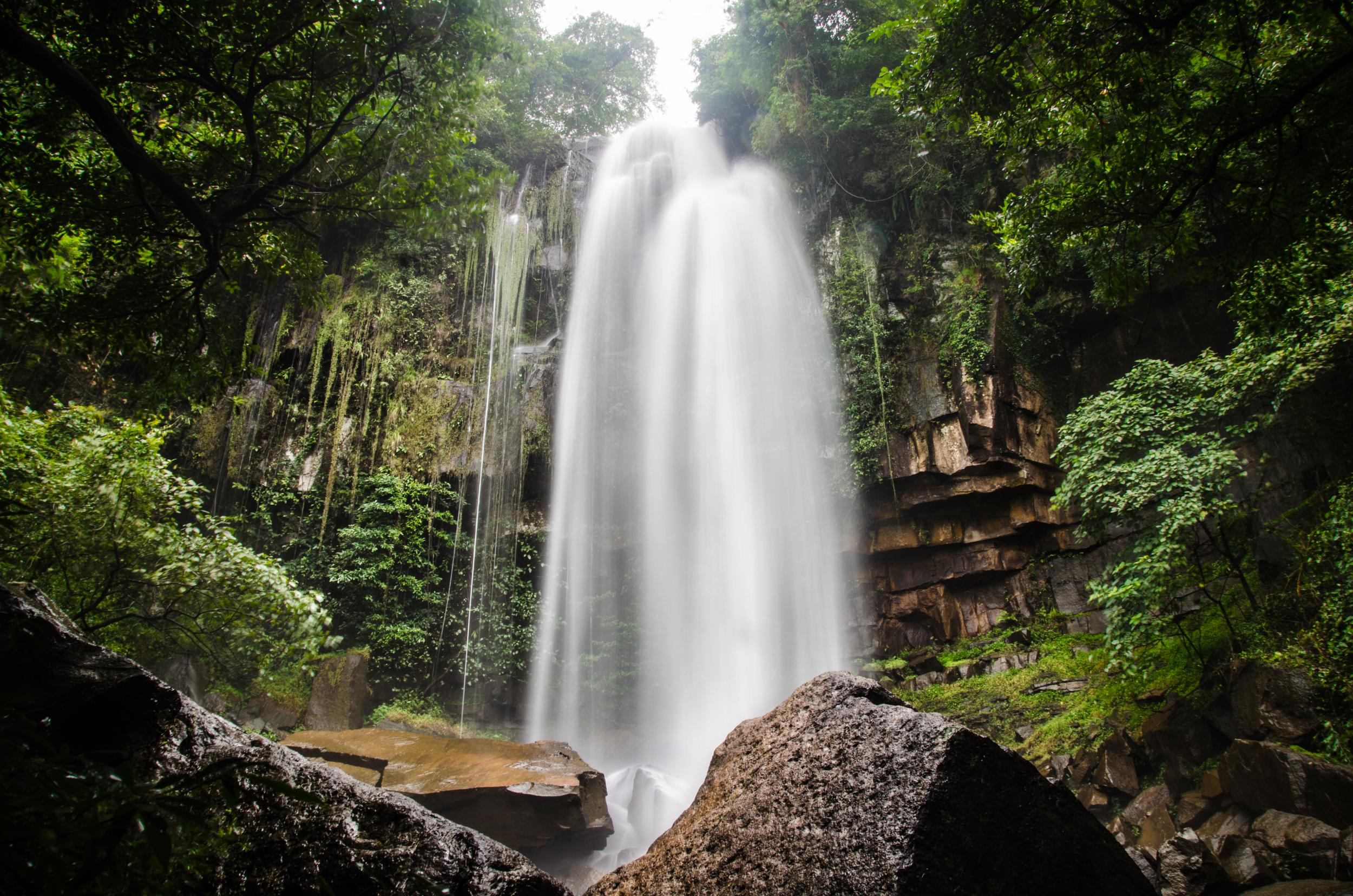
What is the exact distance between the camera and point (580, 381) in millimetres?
16344

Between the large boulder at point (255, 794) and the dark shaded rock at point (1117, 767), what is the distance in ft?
22.9

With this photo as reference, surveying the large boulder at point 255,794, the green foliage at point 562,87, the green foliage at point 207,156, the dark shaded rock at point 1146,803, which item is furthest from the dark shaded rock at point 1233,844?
the green foliage at point 562,87

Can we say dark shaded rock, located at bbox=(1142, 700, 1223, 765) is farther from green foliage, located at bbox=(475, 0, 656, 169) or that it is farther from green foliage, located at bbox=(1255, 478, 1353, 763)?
green foliage, located at bbox=(475, 0, 656, 169)

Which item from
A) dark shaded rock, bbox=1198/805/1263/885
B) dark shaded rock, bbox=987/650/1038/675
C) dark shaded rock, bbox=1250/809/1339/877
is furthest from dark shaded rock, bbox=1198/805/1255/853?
dark shaded rock, bbox=987/650/1038/675

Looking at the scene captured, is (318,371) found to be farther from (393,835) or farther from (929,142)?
(393,835)

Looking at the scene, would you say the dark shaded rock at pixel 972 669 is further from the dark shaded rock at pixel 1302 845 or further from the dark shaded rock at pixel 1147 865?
the dark shaded rock at pixel 1302 845

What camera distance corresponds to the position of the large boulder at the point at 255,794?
5.64 ft

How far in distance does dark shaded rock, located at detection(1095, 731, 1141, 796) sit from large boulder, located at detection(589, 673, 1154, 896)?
5.72 metres

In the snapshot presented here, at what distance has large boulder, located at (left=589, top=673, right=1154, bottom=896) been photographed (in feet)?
6.50

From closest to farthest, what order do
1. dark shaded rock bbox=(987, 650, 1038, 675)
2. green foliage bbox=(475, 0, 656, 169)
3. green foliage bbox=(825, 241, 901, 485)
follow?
dark shaded rock bbox=(987, 650, 1038, 675)
green foliage bbox=(825, 241, 901, 485)
green foliage bbox=(475, 0, 656, 169)

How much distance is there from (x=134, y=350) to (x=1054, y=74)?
6687mm

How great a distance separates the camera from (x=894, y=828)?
200cm

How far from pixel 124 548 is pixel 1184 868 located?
984 centimetres

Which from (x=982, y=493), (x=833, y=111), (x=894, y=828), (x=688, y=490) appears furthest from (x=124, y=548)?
(x=833, y=111)
